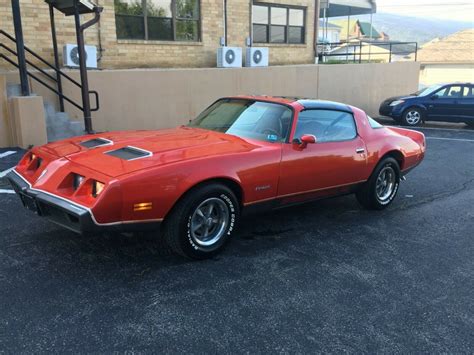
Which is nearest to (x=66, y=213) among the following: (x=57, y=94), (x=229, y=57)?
(x=57, y=94)

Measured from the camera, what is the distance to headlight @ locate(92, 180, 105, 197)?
3.51m

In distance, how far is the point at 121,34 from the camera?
41.3 feet

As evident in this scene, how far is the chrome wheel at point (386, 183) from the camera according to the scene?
5.88 m

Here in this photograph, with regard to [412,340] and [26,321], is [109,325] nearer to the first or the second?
[26,321]

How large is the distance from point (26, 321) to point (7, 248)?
54.6 inches

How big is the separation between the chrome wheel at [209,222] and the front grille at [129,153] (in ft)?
2.15

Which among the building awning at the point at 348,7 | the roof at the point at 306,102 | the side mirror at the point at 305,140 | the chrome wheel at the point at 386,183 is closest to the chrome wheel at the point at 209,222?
the side mirror at the point at 305,140

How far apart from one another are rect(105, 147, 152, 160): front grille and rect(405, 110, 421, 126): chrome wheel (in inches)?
525

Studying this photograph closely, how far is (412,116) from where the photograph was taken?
51.1ft

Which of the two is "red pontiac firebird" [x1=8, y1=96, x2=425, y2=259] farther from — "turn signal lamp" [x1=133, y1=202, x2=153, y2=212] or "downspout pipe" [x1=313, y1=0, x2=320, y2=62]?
"downspout pipe" [x1=313, y1=0, x2=320, y2=62]

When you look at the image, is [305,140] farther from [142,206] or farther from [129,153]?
[142,206]

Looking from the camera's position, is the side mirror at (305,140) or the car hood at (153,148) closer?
the car hood at (153,148)

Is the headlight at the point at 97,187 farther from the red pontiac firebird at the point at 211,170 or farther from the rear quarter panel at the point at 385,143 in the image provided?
the rear quarter panel at the point at 385,143

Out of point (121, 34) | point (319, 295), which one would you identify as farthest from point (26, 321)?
point (121, 34)
